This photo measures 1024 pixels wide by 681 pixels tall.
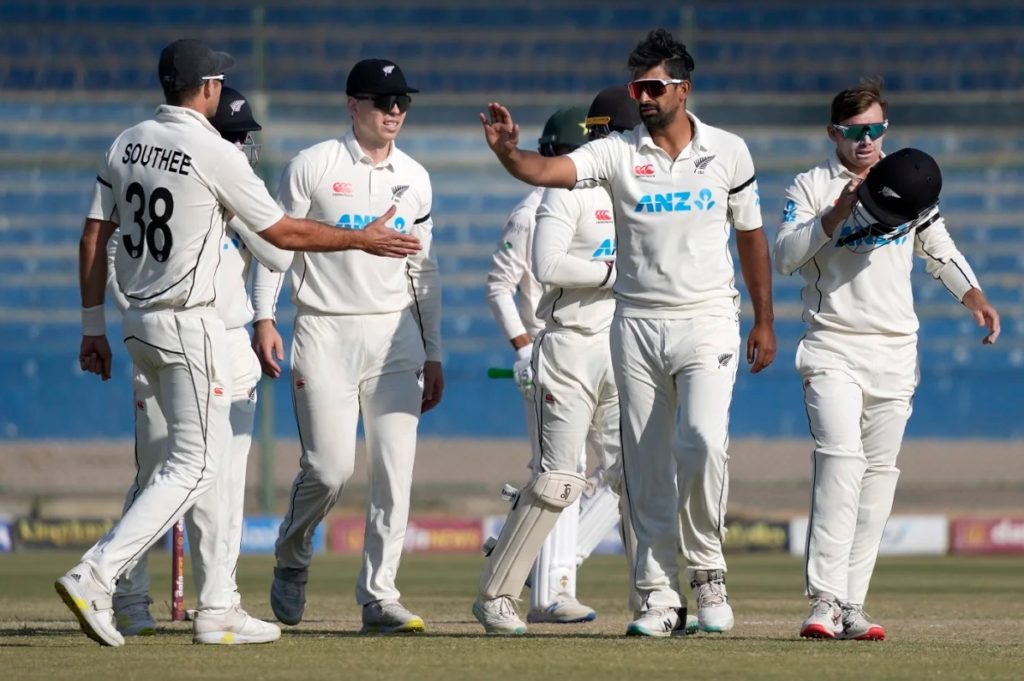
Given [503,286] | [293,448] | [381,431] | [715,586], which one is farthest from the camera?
[293,448]

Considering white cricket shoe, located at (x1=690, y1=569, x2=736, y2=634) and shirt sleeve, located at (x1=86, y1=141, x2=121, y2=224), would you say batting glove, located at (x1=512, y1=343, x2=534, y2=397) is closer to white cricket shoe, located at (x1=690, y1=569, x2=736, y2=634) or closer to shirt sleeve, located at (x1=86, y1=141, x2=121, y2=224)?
white cricket shoe, located at (x1=690, y1=569, x2=736, y2=634)

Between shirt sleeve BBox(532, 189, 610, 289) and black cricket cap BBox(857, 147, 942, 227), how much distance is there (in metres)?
1.33

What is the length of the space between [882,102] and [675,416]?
4.39 feet

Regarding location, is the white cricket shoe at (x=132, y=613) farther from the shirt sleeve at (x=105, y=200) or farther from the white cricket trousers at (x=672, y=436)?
the white cricket trousers at (x=672, y=436)

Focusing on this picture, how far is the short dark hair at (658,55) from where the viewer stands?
615 centimetres

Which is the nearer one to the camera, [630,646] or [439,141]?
[630,646]

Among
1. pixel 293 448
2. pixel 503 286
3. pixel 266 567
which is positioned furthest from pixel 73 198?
pixel 503 286

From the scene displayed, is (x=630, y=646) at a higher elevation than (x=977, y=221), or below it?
below

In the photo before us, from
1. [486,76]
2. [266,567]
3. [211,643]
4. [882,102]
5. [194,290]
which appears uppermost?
[486,76]

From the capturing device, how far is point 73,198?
60.9 ft

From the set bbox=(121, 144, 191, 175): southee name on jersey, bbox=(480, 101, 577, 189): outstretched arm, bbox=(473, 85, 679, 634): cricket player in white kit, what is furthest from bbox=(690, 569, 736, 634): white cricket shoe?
bbox=(121, 144, 191, 175): southee name on jersey

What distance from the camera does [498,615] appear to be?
6559 mm

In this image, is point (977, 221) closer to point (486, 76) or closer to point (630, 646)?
point (486, 76)

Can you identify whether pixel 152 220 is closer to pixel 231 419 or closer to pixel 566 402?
pixel 231 419
